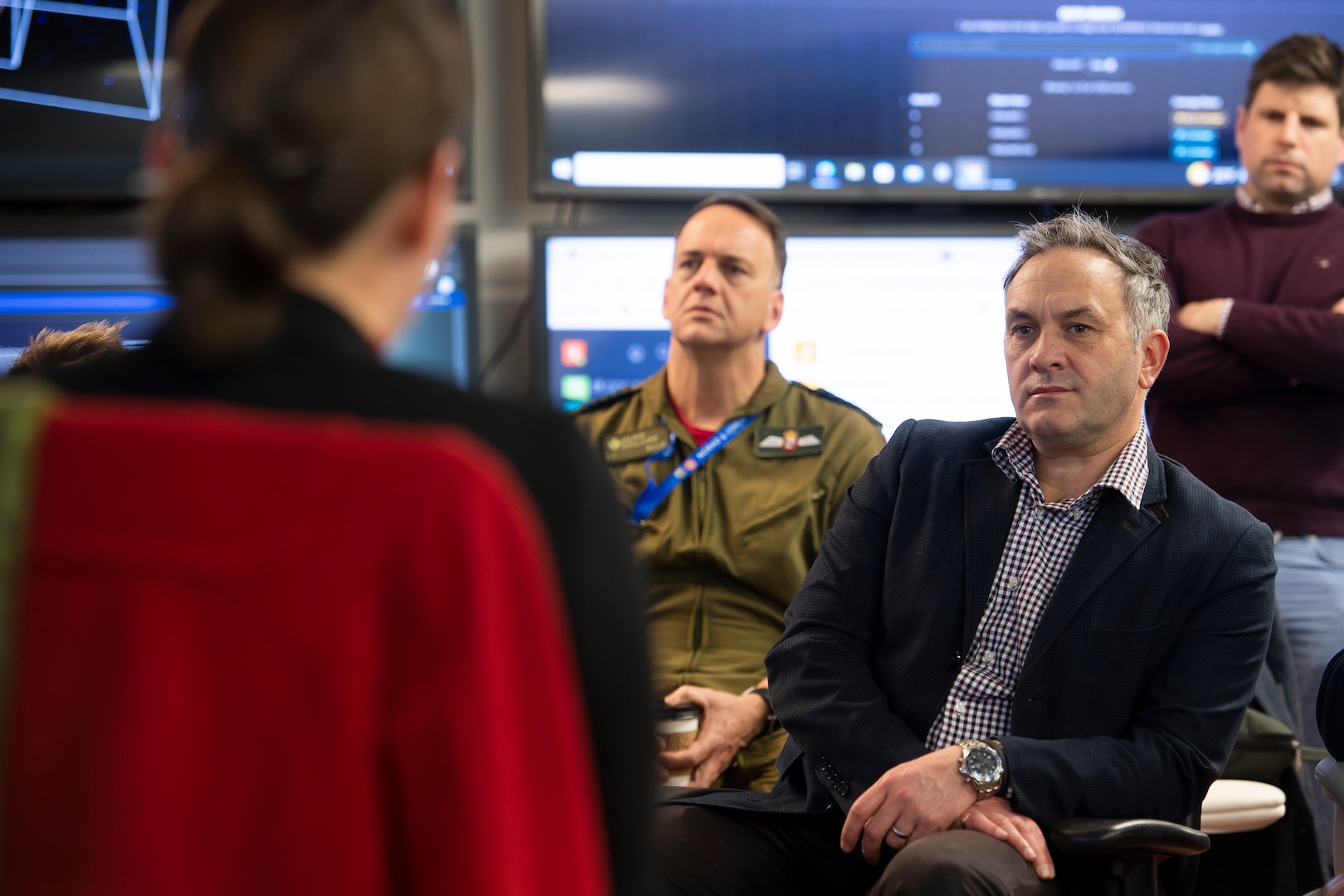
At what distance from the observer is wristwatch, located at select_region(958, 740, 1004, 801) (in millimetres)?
1604

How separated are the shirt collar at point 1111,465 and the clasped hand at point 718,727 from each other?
0.69m

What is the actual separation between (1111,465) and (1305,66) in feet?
4.93

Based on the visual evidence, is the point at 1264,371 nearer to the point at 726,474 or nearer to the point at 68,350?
the point at 726,474

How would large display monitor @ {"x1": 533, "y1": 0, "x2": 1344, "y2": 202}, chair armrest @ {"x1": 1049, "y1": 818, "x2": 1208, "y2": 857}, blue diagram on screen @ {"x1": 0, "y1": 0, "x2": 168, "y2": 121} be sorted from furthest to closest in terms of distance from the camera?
large display monitor @ {"x1": 533, "y1": 0, "x2": 1344, "y2": 202}
blue diagram on screen @ {"x1": 0, "y1": 0, "x2": 168, "y2": 121}
chair armrest @ {"x1": 1049, "y1": 818, "x2": 1208, "y2": 857}

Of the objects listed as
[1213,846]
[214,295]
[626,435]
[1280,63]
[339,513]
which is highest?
[1280,63]

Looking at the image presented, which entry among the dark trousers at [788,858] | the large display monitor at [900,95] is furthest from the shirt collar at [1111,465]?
the large display monitor at [900,95]

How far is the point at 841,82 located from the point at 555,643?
3.05m

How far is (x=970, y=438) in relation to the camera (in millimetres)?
1941

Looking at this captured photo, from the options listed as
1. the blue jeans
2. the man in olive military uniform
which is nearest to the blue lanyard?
the man in olive military uniform

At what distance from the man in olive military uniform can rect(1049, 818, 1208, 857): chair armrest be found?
0.81 m

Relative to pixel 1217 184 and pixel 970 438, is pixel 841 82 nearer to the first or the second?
pixel 1217 184

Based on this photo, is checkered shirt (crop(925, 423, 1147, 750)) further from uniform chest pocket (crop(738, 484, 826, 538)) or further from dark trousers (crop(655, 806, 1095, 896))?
uniform chest pocket (crop(738, 484, 826, 538))

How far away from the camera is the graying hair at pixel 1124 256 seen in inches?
74.4

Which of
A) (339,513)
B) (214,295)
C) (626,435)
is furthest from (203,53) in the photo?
(626,435)
